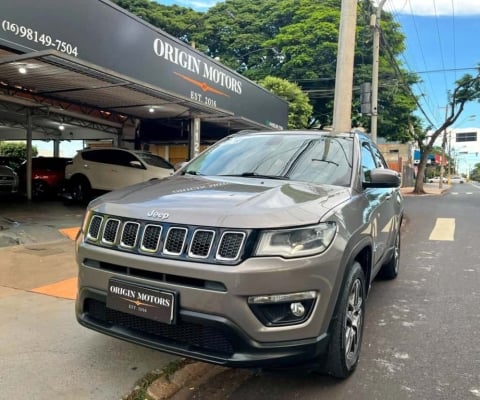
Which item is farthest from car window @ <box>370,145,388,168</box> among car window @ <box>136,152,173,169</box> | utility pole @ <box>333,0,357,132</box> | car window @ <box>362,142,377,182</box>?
car window @ <box>136,152,173,169</box>

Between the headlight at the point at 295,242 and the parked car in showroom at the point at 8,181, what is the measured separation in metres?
13.3

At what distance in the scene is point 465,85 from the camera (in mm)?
27047

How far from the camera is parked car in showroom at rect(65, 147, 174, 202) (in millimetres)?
12164

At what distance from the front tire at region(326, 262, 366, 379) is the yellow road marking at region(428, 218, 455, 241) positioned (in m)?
7.21

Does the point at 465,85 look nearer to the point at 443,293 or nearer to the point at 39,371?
the point at 443,293

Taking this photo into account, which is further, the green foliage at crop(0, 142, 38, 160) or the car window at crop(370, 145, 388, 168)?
the green foliage at crop(0, 142, 38, 160)

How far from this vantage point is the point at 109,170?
41.3 ft

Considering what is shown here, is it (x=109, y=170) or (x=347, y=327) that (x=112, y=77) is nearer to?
(x=109, y=170)

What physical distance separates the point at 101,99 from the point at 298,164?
348 inches

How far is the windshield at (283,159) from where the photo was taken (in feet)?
12.5

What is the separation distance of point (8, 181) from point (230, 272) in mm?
13515

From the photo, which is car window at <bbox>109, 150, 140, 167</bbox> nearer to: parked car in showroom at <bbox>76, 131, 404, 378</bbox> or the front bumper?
parked car in showroom at <bbox>76, 131, 404, 378</bbox>

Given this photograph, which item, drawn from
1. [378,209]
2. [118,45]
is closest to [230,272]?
[378,209]

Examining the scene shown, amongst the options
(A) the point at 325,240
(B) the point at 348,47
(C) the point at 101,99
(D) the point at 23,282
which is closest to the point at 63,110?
(C) the point at 101,99
